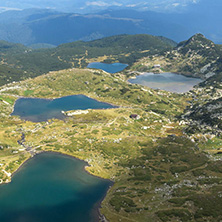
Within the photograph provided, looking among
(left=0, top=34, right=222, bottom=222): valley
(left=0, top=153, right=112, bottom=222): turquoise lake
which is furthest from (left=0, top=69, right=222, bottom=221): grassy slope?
(left=0, top=153, right=112, bottom=222): turquoise lake

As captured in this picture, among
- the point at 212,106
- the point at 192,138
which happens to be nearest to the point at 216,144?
the point at 192,138

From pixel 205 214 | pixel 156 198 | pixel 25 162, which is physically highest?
pixel 205 214

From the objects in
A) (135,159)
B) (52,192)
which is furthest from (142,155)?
(52,192)

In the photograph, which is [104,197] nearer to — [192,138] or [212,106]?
[192,138]

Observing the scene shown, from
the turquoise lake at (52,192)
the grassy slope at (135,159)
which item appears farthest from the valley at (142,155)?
the turquoise lake at (52,192)

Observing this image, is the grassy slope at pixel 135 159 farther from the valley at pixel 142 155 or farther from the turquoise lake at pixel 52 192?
the turquoise lake at pixel 52 192

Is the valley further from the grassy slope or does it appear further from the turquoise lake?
the turquoise lake

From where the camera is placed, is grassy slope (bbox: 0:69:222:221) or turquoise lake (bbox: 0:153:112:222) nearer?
grassy slope (bbox: 0:69:222:221)

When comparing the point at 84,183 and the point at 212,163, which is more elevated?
the point at 212,163
